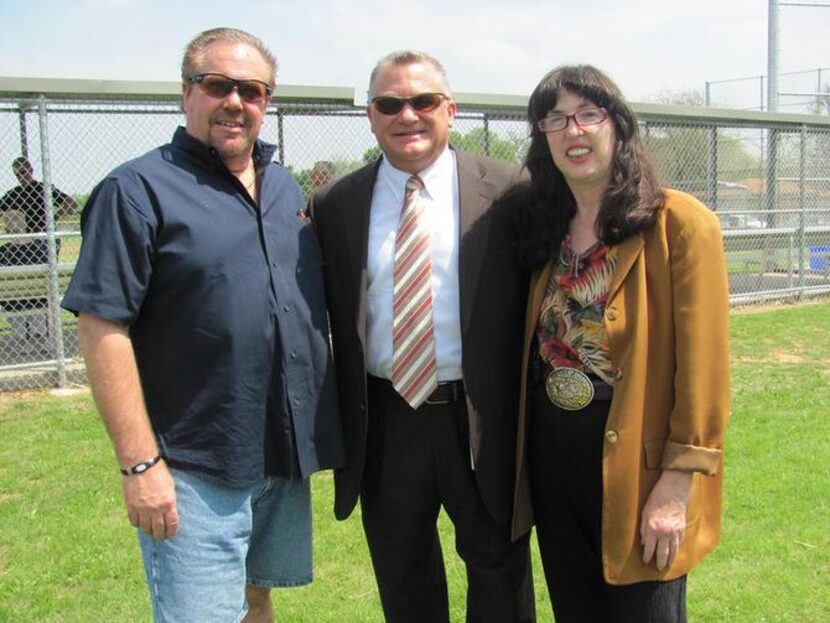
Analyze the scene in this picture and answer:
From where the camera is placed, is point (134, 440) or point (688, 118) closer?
point (134, 440)

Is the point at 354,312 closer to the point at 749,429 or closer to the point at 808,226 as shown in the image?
the point at 749,429

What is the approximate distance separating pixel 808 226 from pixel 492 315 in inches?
466

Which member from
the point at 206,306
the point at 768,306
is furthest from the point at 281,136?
the point at 768,306

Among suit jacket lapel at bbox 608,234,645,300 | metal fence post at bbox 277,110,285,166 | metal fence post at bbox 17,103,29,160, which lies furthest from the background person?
suit jacket lapel at bbox 608,234,645,300

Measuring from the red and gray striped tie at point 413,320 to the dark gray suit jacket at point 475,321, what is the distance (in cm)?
11

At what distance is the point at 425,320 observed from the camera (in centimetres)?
272

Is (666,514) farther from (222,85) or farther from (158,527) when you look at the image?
(222,85)

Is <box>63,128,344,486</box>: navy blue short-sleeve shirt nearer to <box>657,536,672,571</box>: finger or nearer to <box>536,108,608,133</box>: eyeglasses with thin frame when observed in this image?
<box>536,108,608,133</box>: eyeglasses with thin frame

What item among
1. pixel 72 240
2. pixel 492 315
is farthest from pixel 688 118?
pixel 492 315

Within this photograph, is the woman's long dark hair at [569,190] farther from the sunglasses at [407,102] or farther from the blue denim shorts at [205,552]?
the blue denim shorts at [205,552]

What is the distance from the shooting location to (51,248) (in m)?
7.46

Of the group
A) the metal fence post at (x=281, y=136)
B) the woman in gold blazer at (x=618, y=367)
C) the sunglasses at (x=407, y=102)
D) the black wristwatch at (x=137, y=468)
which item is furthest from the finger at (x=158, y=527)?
the metal fence post at (x=281, y=136)

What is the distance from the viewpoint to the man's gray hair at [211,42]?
8.36 feet

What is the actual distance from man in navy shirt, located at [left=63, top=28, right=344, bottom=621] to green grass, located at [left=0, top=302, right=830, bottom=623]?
4.24 ft
